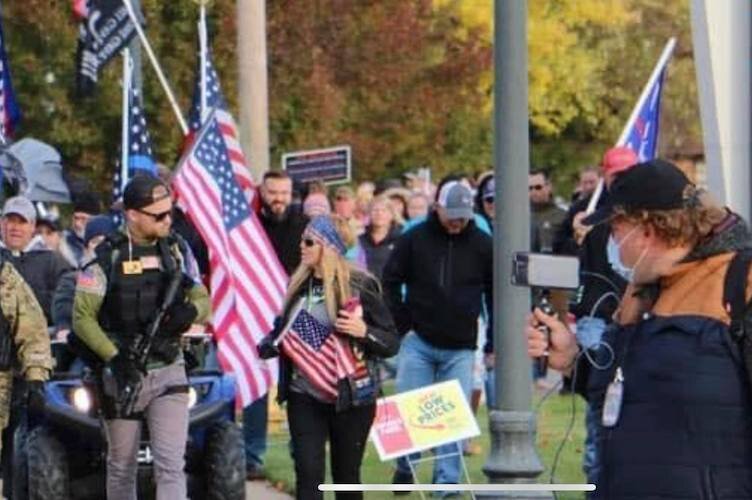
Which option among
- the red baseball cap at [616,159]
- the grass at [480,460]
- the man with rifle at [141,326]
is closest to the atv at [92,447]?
the man with rifle at [141,326]

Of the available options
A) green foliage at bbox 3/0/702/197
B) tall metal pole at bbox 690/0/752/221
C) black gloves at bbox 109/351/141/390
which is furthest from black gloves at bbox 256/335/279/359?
green foliage at bbox 3/0/702/197

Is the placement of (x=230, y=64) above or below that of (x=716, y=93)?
above

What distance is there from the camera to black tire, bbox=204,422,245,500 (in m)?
11.8

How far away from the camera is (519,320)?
442 inches

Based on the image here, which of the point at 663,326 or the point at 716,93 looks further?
the point at 716,93

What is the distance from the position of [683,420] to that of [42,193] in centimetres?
1750

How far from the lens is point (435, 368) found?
46.3 ft

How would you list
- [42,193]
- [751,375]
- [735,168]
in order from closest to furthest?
[751,375], [735,168], [42,193]

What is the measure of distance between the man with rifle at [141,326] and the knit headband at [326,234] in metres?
0.71

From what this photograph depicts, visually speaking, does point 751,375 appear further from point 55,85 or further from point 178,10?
point 55,85

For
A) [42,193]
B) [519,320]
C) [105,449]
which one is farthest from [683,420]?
[42,193]

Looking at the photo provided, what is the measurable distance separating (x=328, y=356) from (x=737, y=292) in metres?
5.46

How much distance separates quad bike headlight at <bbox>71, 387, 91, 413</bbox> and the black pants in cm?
113

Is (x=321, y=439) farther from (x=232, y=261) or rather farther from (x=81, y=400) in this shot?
(x=232, y=261)
